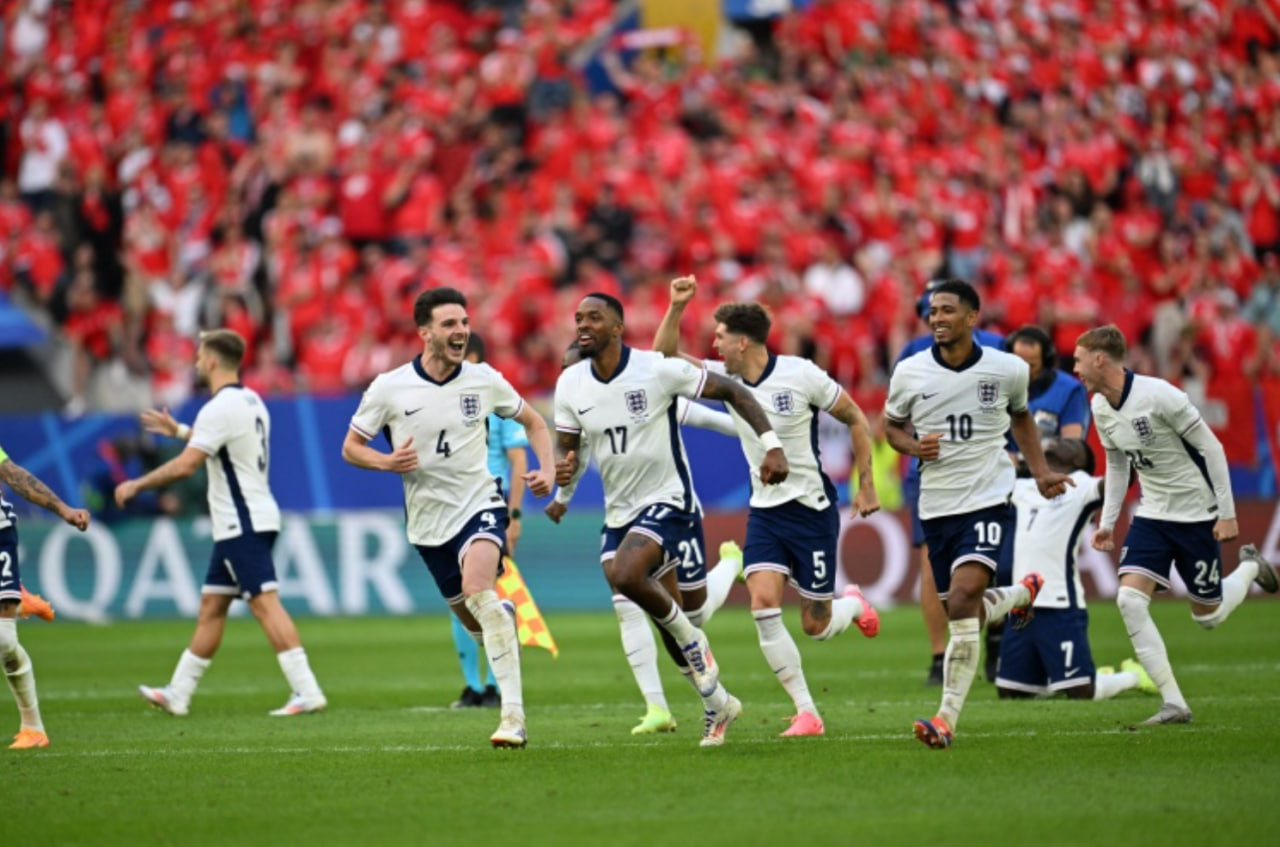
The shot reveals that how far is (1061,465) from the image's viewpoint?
1384 centimetres

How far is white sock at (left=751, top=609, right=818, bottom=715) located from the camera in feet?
36.9

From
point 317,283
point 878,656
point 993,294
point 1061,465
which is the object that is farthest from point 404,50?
point 1061,465

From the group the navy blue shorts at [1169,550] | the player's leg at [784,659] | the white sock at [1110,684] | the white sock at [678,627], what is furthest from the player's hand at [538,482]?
the white sock at [1110,684]

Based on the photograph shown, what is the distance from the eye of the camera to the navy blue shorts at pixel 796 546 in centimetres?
1159

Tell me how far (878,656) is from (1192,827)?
30.6 ft

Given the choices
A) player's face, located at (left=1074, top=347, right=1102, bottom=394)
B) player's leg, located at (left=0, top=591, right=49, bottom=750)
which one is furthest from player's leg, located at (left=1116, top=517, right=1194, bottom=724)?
player's leg, located at (left=0, top=591, right=49, bottom=750)

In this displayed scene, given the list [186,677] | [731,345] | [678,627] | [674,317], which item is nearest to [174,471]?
[186,677]

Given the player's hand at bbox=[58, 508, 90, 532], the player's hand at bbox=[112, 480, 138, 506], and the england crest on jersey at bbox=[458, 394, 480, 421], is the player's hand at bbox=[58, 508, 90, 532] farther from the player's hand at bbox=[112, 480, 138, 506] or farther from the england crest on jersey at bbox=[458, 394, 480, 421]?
the england crest on jersey at bbox=[458, 394, 480, 421]

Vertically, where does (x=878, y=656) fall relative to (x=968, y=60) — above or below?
below

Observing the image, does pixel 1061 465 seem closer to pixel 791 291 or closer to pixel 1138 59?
pixel 791 291

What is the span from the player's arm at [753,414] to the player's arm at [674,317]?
468 mm

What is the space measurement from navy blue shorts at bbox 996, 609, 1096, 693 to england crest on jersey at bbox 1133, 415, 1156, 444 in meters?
1.96

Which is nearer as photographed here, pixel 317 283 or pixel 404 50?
pixel 317 283

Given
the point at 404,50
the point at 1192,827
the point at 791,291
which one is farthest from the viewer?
the point at 404,50
